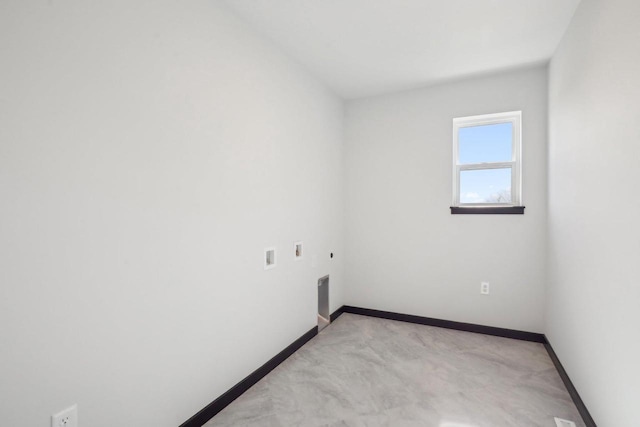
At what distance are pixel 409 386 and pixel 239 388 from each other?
3.91 feet

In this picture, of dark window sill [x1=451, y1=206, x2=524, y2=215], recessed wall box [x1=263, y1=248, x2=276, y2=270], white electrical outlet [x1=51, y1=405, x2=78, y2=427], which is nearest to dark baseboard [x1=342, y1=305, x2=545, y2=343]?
dark window sill [x1=451, y1=206, x2=524, y2=215]

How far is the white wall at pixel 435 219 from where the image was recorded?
2.94 m

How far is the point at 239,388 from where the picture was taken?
2098 millimetres

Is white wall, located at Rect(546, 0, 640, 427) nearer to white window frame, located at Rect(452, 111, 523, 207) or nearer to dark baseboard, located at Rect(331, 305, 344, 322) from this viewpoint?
white window frame, located at Rect(452, 111, 523, 207)

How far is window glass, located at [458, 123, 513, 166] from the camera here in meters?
3.10

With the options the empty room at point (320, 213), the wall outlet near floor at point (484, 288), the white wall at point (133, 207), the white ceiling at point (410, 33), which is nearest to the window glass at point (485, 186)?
the empty room at point (320, 213)

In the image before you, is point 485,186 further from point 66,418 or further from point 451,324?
point 66,418

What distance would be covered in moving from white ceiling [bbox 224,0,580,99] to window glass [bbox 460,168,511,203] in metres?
0.97

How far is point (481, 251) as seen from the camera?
3.14 meters

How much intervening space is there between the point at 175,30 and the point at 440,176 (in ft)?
8.80

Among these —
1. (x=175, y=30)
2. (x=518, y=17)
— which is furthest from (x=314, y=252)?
(x=518, y=17)

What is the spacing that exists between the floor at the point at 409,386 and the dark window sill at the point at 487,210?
1223 mm

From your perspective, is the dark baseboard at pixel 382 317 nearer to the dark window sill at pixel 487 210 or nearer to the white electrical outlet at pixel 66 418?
the white electrical outlet at pixel 66 418

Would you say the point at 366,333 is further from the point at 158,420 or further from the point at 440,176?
the point at 158,420
